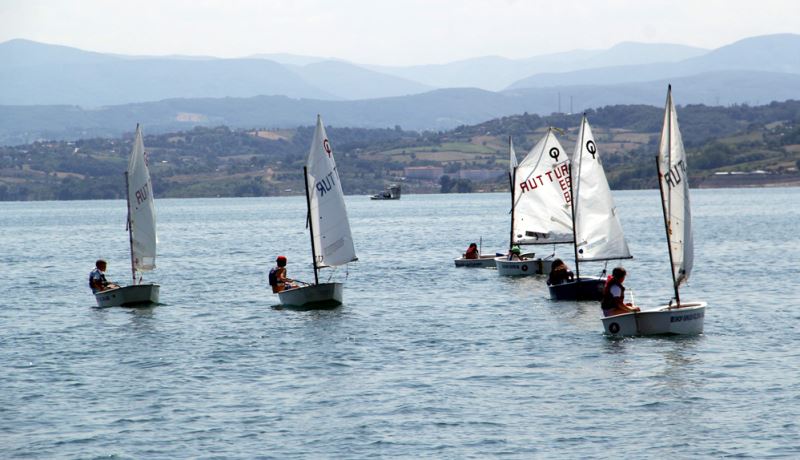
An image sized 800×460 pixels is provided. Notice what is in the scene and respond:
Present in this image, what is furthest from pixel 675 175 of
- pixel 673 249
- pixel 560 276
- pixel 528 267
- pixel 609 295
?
pixel 528 267

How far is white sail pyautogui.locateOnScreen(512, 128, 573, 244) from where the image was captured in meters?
68.7

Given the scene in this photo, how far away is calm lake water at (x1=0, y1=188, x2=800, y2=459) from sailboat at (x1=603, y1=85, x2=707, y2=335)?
68cm

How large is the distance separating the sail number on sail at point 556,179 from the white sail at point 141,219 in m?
22.1

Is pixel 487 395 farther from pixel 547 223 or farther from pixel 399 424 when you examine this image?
pixel 547 223

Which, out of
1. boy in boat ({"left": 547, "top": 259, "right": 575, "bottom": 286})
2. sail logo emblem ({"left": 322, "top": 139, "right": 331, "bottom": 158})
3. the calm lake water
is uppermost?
sail logo emblem ({"left": 322, "top": 139, "right": 331, "bottom": 158})

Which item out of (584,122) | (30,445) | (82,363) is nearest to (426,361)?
(82,363)

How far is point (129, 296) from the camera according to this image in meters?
58.9

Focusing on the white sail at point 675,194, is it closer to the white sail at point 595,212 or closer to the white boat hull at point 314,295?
the white sail at point 595,212

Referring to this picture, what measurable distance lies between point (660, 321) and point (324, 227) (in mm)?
18220

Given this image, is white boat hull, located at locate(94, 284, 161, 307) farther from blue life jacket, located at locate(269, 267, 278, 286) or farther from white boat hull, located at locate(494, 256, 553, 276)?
white boat hull, located at locate(494, 256, 553, 276)

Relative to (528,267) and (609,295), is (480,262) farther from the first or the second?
(609,295)

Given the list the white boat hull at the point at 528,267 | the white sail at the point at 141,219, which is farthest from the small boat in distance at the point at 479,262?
the white sail at the point at 141,219

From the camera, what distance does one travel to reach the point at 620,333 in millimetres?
45312

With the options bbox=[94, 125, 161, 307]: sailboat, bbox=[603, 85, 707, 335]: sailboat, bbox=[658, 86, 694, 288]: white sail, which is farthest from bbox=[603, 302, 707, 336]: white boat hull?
bbox=[94, 125, 161, 307]: sailboat
